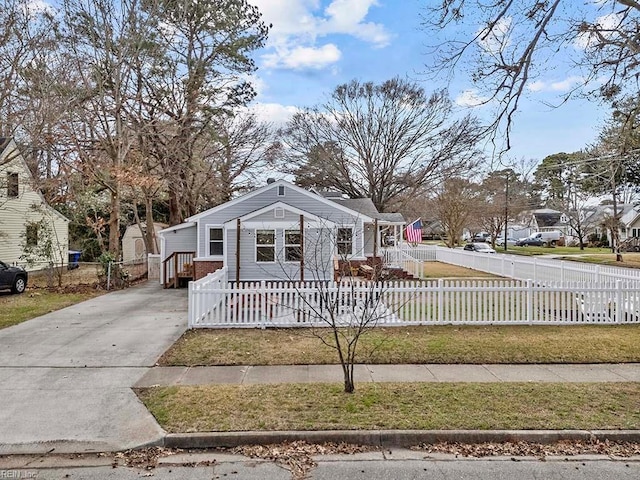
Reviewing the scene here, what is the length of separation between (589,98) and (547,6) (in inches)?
89.1

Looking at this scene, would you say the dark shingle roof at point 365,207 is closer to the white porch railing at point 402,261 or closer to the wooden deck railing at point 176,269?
the white porch railing at point 402,261

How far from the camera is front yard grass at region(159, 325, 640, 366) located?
22.8 ft

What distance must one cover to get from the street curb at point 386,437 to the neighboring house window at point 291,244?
11.3 metres

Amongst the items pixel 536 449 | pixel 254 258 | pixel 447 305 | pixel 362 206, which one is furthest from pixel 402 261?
pixel 536 449

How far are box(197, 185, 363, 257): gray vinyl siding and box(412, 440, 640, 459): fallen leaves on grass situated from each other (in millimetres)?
12892

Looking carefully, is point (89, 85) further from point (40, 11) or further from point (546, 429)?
point (546, 429)

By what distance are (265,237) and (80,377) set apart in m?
10.0

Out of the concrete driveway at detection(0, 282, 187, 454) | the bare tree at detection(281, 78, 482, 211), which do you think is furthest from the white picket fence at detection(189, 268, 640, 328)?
the bare tree at detection(281, 78, 482, 211)

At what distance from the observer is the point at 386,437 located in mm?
4320

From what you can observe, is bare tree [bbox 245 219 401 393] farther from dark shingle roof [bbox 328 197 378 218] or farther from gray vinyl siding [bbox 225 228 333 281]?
dark shingle roof [bbox 328 197 378 218]

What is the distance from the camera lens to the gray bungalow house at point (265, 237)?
50.9ft

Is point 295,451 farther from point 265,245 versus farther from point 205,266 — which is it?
point 205,266

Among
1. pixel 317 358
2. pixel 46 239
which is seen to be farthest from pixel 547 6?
pixel 46 239

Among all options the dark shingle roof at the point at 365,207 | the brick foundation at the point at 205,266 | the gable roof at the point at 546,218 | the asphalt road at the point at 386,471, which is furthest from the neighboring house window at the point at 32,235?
the gable roof at the point at 546,218
